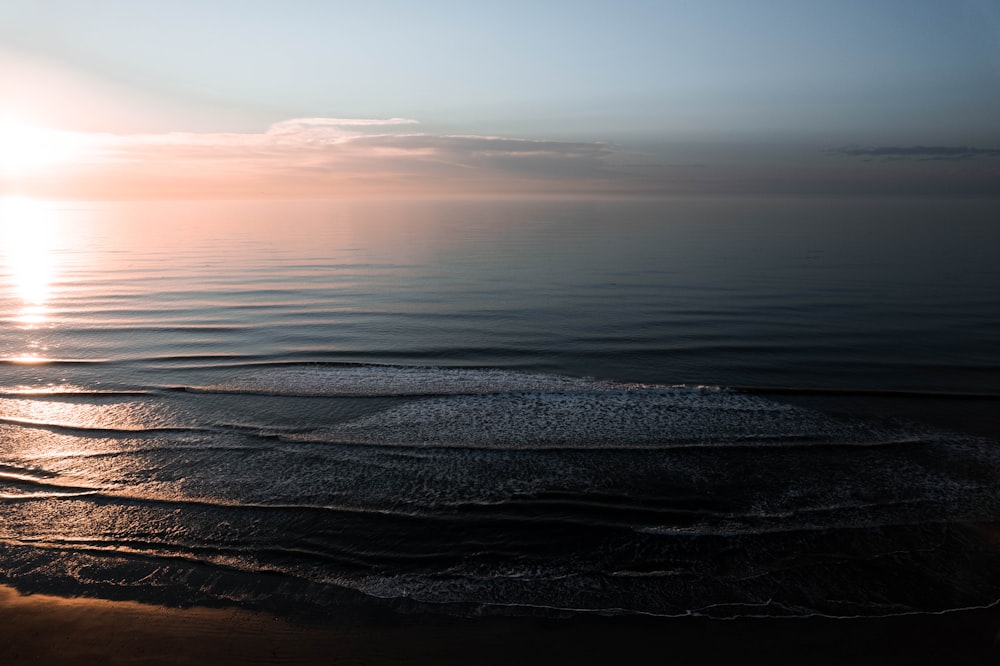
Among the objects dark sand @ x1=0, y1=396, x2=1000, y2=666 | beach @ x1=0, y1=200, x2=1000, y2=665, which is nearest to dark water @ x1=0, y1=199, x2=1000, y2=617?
beach @ x1=0, y1=200, x2=1000, y2=665

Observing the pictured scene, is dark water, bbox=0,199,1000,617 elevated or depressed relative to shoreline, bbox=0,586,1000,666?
elevated

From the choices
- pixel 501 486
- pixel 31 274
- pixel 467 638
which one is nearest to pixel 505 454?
pixel 501 486

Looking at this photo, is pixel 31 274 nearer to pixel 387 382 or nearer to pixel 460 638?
pixel 387 382

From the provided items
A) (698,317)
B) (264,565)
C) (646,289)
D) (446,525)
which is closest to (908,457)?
(446,525)

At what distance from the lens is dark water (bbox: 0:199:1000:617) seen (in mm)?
9016

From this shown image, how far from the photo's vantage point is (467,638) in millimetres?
7750

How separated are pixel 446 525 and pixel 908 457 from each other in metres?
10.4

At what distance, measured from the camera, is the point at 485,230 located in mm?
85875

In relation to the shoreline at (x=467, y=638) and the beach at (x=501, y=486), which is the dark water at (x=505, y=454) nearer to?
the beach at (x=501, y=486)

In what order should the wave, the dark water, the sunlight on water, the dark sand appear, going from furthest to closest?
the sunlight on water, the wave, the dark water, the dark sand

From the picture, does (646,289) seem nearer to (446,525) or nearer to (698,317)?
(698,317)

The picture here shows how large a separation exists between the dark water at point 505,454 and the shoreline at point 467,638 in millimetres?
349

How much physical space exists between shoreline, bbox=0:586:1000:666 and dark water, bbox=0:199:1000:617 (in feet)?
1.15

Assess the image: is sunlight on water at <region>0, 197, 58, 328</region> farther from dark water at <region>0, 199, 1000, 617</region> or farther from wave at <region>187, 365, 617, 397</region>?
wave at <region>187, 365, 617, 397</region>
